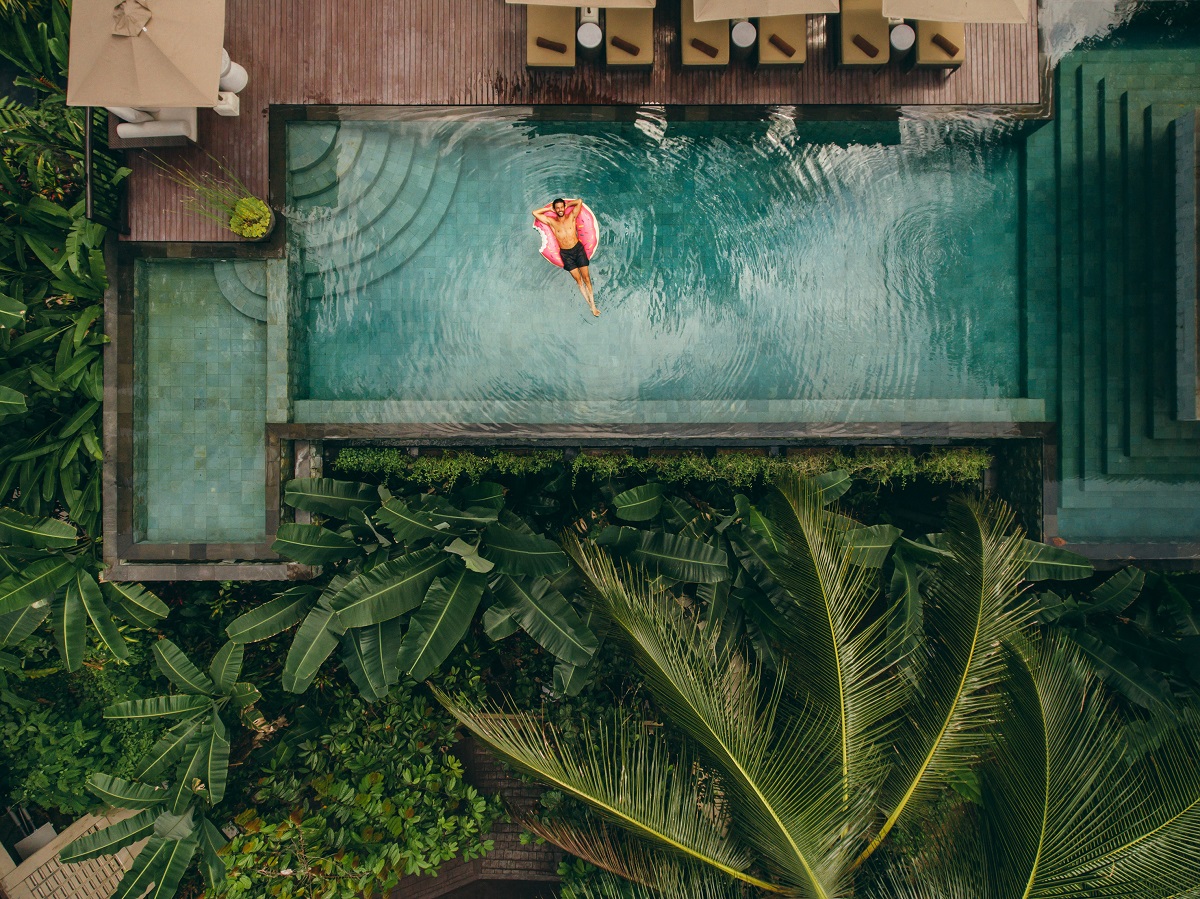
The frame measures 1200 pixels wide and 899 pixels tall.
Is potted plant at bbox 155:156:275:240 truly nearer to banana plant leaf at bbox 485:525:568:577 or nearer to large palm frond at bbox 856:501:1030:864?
banana plant leaf at bbox 485:525:568:577

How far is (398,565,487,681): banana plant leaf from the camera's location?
24.5ft

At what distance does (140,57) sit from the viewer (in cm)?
768

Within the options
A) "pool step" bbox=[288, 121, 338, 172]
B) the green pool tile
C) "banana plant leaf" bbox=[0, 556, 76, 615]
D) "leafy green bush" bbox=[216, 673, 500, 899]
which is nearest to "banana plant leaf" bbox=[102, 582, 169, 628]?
"banana plant leaf" bbox=[0, 556, 76, 615]

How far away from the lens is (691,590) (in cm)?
933

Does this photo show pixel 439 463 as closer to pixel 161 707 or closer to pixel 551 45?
pixel 161 707

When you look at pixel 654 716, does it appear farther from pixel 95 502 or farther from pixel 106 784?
pixel 95 502

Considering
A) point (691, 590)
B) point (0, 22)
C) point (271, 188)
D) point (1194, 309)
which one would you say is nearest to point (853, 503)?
point (691, 590)

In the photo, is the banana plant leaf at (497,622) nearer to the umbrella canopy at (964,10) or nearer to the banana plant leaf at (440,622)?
the banana plant leaf at (440,622)

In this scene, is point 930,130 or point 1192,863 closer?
point 1192,863

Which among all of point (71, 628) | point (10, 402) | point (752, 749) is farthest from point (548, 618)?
point (10, 402)

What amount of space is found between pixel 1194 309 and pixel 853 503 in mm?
4747

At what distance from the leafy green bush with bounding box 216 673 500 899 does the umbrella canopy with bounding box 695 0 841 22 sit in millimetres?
8939

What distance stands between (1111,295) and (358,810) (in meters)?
12.0

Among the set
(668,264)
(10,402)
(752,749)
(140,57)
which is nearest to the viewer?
(752,749)
